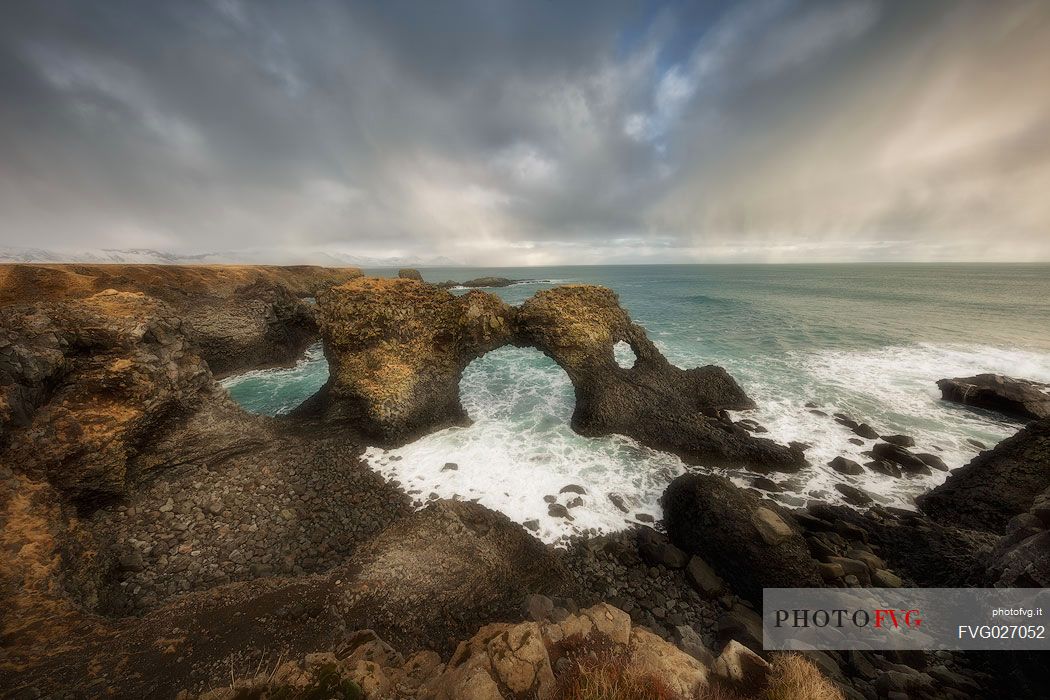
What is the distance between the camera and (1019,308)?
157ft

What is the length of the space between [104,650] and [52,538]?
460cm

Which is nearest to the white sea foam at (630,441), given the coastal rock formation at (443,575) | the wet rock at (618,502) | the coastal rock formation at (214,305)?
the wet rock at (618,502)

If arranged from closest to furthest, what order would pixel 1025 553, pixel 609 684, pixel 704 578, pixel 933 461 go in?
pixel 609 684 < pixel 1025 553 < pixel 704 578 < pixel 933 461

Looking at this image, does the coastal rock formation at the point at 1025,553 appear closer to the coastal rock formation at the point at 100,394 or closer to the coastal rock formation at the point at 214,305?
the coastal rock formation at the point at 100,394

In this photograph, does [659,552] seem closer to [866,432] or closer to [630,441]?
[630,441]

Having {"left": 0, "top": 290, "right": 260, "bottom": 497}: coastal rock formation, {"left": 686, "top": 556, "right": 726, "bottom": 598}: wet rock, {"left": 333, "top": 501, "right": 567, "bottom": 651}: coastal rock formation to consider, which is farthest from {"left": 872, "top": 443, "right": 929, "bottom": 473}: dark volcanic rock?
{"left": 0, "top": 290, "right": 260, "bottom": 497}: coastal rock formation

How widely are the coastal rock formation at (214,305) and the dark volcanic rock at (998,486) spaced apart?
34.4m

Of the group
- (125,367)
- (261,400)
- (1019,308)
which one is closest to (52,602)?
(125,367)

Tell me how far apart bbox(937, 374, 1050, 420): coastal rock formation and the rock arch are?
12782mm

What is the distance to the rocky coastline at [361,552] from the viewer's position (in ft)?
19.0

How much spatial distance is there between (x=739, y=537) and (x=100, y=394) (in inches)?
797

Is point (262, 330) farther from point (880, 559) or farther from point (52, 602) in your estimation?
point (880, 559)

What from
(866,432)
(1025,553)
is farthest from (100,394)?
(866,432)

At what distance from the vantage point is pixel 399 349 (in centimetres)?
1664
